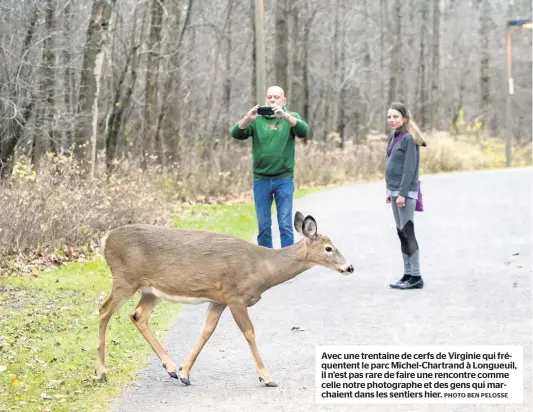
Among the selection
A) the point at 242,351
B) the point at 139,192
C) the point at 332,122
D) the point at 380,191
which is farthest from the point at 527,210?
the point at 332,122

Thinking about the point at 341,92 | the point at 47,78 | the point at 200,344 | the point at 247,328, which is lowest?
the point at 341,92

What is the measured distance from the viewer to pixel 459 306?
11297mm

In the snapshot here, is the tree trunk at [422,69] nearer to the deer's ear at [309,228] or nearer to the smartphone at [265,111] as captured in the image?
the smartphone at [265,111]

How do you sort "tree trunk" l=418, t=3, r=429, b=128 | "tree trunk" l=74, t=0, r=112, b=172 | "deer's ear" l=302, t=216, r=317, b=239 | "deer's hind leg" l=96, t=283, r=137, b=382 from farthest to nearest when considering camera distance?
1. "tree trunk" l=418, t=3, r=429, b=128
2. "tree trunk" l=74, t=0, r=112, b=172
3. "deer's ear" l=302, t=216, r=317, b=239
4. "deer's hind leg" l=96, t=283, r=137, b=382

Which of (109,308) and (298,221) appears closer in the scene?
(109,308)

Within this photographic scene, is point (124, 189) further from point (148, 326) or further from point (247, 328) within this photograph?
point (247, 328)

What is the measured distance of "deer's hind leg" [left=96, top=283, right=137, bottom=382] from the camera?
25.3 feet

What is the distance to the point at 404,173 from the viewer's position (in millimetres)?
12008

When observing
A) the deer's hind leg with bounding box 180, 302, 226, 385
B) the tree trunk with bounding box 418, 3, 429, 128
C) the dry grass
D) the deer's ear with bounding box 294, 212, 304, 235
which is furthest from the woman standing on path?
the tree trunk with bounding box 418, 3, 429, 128

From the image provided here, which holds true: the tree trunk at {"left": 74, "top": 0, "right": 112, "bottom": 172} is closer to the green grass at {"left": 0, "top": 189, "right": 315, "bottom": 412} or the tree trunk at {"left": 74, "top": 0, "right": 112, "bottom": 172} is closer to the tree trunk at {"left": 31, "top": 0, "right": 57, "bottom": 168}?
the tree trunk at {"left": 31, "top": 0, "right": 57, "bottom": 168}

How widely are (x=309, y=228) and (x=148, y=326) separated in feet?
4.67

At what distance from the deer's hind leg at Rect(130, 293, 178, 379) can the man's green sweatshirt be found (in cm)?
370

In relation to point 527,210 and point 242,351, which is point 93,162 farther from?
point 242,351

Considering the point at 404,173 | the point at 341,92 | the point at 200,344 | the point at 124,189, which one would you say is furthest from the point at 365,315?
the point at 341,92
